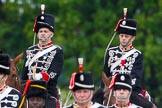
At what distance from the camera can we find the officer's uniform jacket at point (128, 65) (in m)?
21.1

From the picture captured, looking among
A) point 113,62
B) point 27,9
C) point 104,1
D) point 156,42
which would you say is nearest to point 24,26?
point 27,9

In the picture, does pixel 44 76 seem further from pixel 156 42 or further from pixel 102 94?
pixel 156 42

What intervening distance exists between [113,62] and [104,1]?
27616 mm

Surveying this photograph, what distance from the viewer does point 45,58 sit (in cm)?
2095

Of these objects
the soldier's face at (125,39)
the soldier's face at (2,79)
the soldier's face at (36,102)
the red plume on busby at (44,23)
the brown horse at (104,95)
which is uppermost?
the red plume on busby at (44,23)

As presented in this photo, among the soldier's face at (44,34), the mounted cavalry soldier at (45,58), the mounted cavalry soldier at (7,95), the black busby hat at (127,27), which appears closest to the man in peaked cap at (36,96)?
the mounted cavalry soldier at (7,95)

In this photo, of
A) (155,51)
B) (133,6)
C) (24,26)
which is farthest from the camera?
(24,26)

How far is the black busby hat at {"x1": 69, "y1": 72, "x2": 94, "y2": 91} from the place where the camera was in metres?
18.0

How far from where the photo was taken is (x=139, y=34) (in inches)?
1802

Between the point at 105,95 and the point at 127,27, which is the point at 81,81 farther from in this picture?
the point at 127,27

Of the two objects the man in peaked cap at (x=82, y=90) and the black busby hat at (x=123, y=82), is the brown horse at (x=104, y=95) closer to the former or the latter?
the black busby hat at (x=123, y=82)

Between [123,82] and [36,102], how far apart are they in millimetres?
1423

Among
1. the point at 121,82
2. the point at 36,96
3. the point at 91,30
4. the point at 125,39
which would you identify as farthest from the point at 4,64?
the point at 91,30

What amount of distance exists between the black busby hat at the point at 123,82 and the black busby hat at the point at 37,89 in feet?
3.85
